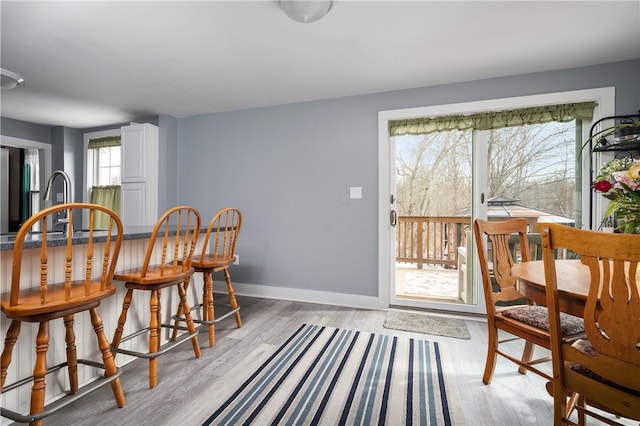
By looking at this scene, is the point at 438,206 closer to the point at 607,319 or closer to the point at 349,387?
the point at 349,387

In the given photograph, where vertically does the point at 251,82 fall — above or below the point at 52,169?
above

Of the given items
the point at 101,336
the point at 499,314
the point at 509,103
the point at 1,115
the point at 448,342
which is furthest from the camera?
the point at 1,115

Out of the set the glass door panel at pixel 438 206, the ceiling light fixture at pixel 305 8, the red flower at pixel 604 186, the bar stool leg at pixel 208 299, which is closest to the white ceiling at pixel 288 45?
the ceiling light fixture at pixel 305 8

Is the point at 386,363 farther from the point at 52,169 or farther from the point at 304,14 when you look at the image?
the point at 52,169

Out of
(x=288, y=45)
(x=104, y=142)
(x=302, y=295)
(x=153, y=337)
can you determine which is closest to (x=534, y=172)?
(x=288, y=45)

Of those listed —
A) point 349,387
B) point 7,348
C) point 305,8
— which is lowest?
point 349,387

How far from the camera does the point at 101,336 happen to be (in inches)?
57.2

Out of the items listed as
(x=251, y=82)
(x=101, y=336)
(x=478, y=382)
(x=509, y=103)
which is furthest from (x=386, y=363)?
(x=251, y=82)

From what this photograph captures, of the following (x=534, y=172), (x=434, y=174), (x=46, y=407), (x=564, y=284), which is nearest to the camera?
(x=564, y=284)

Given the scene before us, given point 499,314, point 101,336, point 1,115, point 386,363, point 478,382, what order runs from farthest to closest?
point 1,115
point 386,363
point 478,382
point 499,314
point 101,336

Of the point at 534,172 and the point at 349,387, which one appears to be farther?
the point at 534,172

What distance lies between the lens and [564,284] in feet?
3.83

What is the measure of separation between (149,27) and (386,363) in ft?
9.13

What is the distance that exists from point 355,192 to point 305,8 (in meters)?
1.83
